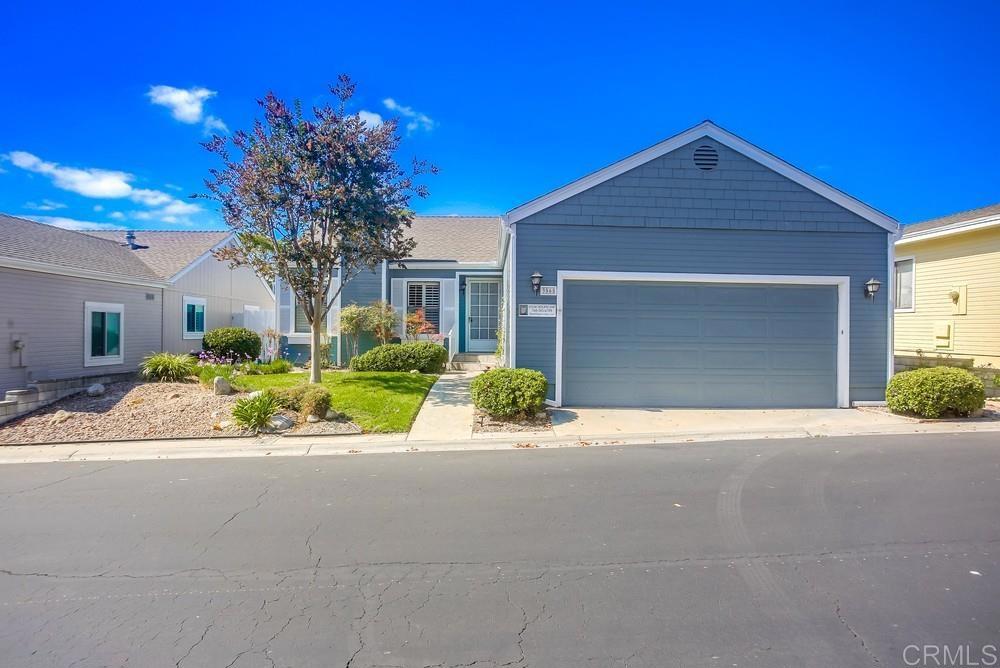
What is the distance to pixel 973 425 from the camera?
8906 mm

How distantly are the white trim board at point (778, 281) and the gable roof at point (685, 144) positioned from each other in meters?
1.40

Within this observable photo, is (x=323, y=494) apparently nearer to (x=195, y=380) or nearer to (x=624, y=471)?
(x=624, y=471)

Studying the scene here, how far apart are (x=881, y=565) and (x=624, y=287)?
7.28 metres

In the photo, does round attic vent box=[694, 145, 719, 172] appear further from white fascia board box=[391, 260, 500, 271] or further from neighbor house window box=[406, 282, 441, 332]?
neighbor house window box=[406, 282, 441, 332]

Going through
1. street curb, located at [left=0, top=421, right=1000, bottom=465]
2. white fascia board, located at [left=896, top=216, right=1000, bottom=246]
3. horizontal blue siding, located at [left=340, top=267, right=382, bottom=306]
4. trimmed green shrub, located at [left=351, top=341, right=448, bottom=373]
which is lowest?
street curb, located at [left=0, top=421, right=1000, bottom=465]

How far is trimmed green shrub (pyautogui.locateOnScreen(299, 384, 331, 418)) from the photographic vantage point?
8.93 m

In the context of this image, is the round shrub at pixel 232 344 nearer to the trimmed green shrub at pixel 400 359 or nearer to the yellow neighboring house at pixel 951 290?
the trimmed green shrub at pixel 400 359

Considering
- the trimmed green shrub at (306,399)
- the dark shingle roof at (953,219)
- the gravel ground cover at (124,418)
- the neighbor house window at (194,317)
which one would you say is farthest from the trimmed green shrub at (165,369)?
the dark shingle roof at (953,219)

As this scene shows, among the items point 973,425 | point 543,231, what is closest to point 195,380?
point 543,231

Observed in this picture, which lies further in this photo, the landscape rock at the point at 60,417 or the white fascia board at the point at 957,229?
the white fascia board at the point at 957,229

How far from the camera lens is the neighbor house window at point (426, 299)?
55.5 ft

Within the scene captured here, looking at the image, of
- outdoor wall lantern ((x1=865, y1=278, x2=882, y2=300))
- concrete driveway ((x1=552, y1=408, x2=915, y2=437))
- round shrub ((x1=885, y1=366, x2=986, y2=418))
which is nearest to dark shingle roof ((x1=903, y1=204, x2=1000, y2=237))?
outdoor wall lantern ((x1=865, y1=278, x2=882, y2=300))

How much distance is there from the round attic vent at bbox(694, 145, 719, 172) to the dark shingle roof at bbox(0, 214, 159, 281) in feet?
46.6

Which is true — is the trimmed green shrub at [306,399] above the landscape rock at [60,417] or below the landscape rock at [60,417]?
above
